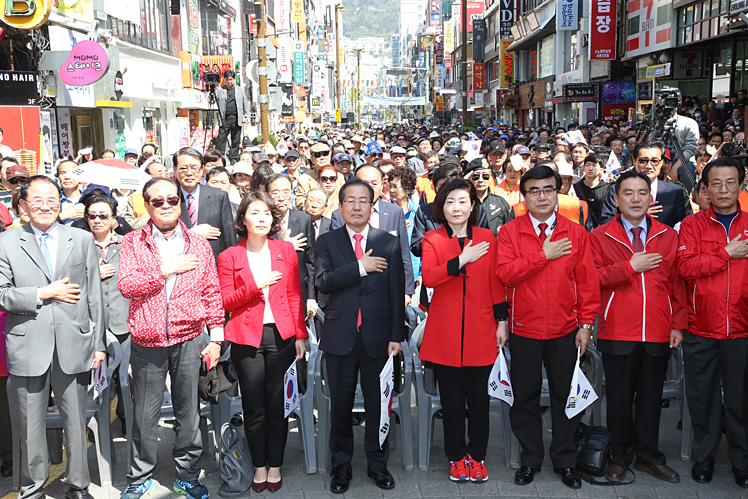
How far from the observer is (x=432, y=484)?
459cm

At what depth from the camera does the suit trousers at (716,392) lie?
14.6 ft

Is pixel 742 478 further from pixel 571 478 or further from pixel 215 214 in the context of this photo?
pixel 215 214

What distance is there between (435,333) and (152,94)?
2068 centimetres

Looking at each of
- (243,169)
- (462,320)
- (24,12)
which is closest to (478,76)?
(24,12)

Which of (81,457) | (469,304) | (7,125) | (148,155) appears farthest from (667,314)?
(7,125)

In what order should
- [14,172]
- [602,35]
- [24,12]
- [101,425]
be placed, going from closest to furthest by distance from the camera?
[101,425] → [14,172] → [24,12] → [602,35]

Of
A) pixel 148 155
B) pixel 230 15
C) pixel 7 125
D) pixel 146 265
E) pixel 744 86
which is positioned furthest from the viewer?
pixel 230 15

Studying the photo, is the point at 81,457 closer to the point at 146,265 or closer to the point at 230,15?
the point at 146,265

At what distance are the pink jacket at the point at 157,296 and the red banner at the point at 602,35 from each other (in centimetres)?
2550

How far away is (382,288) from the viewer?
14.8 feet

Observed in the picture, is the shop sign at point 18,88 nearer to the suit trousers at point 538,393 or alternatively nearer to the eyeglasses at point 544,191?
the eyeglasses at point 544,191

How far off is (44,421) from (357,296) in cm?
212

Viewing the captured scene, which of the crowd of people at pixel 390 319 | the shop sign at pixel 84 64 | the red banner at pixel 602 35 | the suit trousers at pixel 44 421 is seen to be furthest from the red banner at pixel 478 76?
the suit trousers at pixel 44 421

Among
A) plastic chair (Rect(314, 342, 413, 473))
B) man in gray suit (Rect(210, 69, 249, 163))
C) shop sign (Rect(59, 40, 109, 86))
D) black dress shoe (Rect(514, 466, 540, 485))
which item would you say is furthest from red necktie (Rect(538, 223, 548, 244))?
shop sign (Rect(59, 40, 109, 86))
